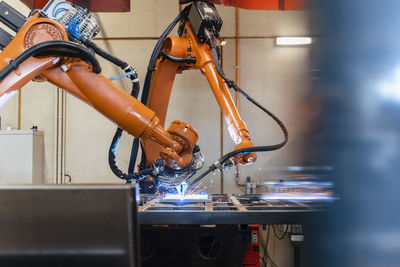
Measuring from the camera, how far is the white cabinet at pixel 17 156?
3535 millimetres

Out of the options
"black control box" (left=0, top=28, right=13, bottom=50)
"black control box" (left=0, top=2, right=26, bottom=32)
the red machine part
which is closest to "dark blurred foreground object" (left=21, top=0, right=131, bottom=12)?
"black control box" (left=0, top=2, right=26, bottom=32)

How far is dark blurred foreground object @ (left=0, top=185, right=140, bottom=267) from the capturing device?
0.49m

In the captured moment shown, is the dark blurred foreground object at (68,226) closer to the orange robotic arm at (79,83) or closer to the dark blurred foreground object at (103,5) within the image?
the orange robotic arm at (79,83)

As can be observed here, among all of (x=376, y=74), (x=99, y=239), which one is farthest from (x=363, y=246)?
(x=99, y=239)

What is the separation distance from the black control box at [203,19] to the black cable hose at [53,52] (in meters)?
0.91

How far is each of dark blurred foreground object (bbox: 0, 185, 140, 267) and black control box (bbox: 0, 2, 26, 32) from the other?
1.52 m

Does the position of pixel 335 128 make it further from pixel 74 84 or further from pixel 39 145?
pixel 39 145

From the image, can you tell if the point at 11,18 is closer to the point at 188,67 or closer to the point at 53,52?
the point at 53,52

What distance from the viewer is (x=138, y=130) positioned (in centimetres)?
174

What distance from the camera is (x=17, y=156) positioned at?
354cm

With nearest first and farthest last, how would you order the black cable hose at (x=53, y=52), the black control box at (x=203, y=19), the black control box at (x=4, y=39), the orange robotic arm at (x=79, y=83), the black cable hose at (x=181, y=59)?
1. the black cable hose at (x=53, y=52)
2. the orange robotic arm at (x=79, y=83)
3. the black control box at (x=4, y=39)
4. the black control box at (x=203, y=19)
5. the black cable hose at (x=181, y=59)

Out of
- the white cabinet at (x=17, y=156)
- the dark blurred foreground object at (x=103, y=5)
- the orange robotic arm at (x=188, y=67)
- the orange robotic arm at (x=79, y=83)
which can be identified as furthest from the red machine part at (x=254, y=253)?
the white cabinet at (x=17, y=156)

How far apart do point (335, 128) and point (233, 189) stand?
3446 mm

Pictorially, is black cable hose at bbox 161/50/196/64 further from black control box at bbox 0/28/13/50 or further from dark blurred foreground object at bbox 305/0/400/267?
dark blurred foreground object at bbox 305/0/400/267
